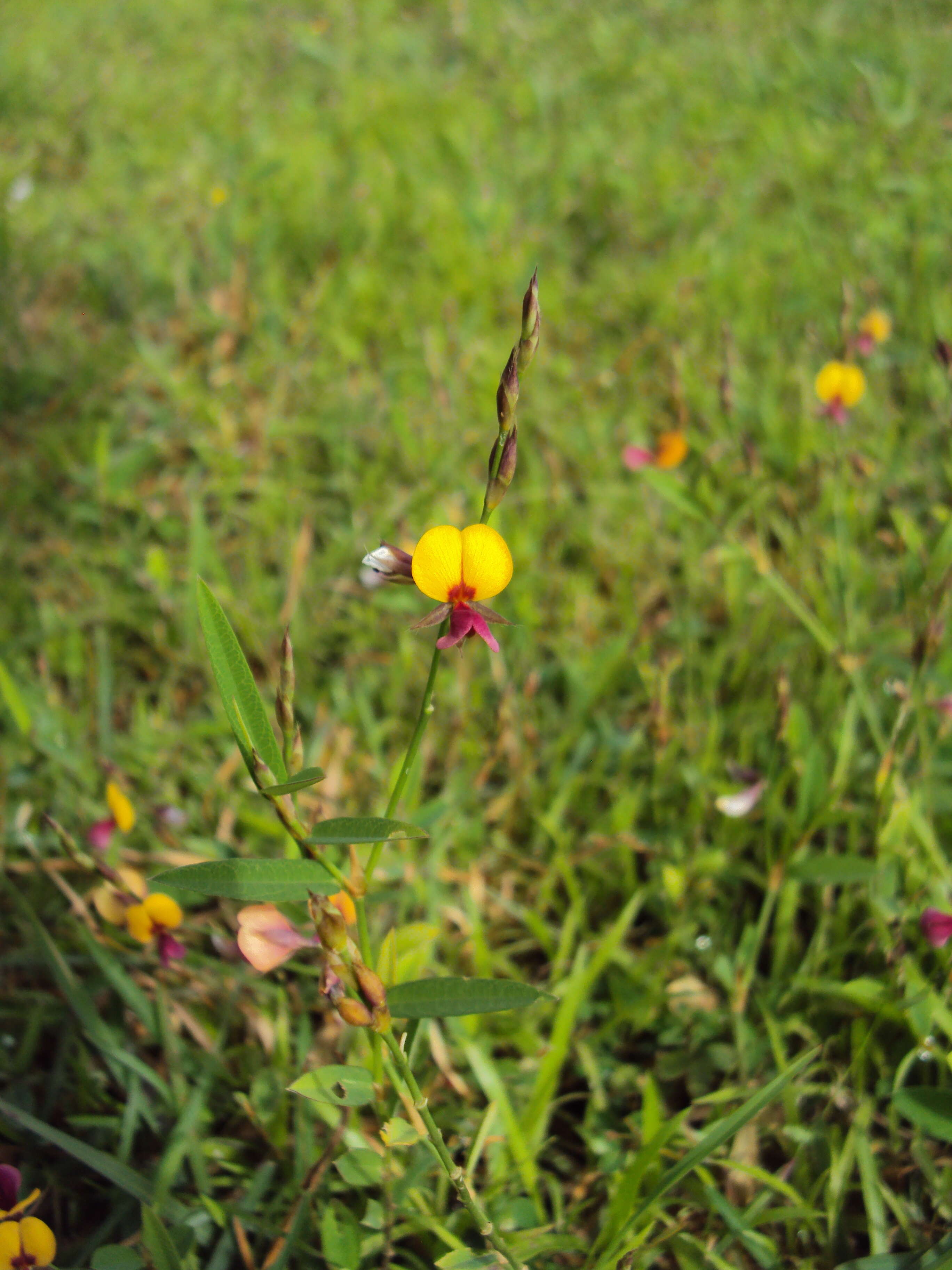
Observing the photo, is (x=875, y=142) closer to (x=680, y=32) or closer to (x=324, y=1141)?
(x=680, y=32)

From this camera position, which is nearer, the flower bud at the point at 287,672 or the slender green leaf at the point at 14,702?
the flower bud at the point at 287,672

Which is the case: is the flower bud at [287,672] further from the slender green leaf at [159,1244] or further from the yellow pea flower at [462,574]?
the slender green leaf at [159,1244]

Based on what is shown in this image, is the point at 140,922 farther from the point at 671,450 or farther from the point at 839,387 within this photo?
the point at 839,387

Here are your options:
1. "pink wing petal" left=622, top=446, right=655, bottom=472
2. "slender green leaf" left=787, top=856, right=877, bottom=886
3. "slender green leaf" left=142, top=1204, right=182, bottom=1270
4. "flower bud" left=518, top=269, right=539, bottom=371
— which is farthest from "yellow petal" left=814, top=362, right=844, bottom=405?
"slender green leaf" left=142, top=1204, right=182, bottom=1270

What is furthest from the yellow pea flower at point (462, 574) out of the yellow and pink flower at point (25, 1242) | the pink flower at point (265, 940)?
the yellow and pink flower at point (25, 1242)

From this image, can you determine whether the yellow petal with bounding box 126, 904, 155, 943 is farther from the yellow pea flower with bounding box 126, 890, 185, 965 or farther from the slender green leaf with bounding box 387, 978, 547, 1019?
the slender green leaf with bounding box 387, 978, 547, 1019

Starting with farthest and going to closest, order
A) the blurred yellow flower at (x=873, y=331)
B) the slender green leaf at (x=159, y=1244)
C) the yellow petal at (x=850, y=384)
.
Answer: the blurred yellow flower at (x=873, y=331), the yellow petal at (x=850, y=384), the slender green leaf at (x=159, y=1244)

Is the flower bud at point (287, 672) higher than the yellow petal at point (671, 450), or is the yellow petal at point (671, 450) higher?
the flower bud at point (287, 672)

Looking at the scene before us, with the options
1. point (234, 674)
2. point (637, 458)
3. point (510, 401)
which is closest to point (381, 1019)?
point (234, 674)
